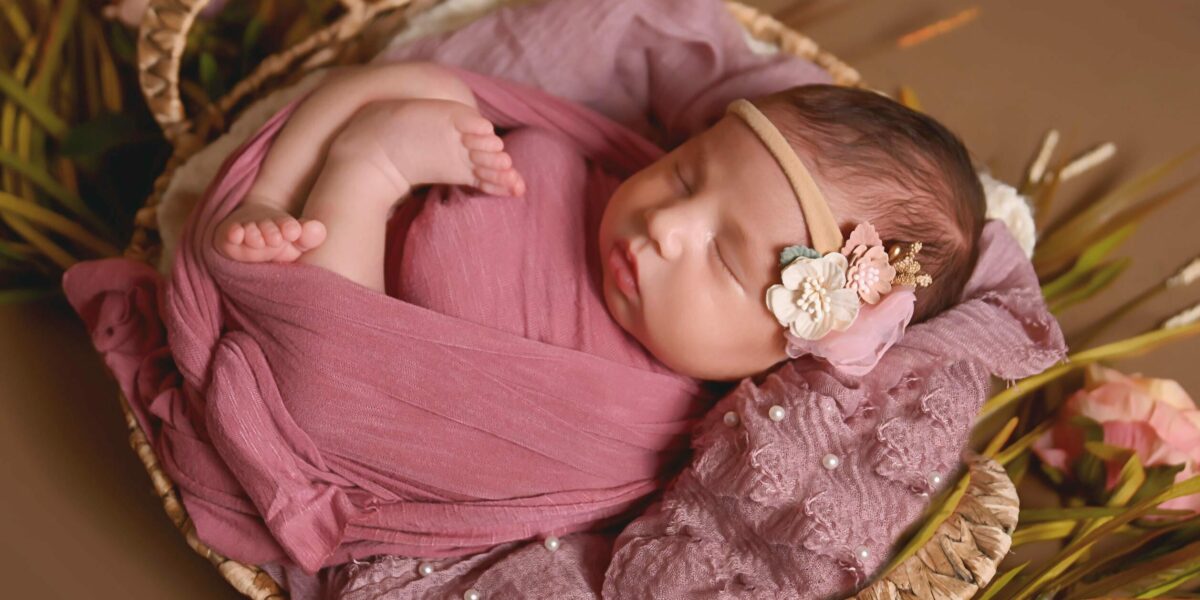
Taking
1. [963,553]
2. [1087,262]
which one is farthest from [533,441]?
[1087,262]

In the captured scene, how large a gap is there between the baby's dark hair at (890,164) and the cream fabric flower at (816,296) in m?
0.08

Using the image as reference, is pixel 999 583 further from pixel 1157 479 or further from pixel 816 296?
pixel 816 296

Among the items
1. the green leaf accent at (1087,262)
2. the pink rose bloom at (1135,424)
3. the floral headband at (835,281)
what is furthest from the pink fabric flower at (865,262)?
the green leaf accent at (1087,262)

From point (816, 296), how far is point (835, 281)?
3cm

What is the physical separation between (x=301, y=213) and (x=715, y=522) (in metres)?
0.68

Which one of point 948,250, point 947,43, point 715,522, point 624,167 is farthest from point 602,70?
point 947,43

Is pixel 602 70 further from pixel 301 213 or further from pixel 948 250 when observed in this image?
pixel 948 250

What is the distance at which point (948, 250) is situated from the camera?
1.13 metres

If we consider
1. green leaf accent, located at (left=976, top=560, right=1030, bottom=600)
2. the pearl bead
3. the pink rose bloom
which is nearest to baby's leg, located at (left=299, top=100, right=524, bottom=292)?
the pearl bead

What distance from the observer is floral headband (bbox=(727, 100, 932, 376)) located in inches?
41.4

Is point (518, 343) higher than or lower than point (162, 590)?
higher

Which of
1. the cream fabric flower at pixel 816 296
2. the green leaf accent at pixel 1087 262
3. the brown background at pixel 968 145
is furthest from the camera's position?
the green leaf accent at pixel 1087 262

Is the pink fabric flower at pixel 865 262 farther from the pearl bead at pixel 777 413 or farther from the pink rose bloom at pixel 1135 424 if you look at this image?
the pink rose bloom at pixel 1135 424

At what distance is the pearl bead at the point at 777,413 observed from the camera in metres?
1.09
